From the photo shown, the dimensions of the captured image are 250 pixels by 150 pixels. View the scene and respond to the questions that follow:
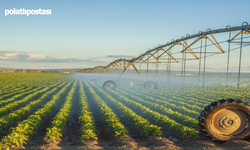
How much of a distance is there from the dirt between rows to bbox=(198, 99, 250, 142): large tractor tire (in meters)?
0.27

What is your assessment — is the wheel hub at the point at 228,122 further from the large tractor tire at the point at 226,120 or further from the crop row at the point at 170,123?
the crop row at the point at 170,123

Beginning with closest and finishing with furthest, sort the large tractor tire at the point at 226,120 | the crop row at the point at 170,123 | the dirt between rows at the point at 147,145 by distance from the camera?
the large tractor tire at the point at 226,120 → the dirt between rows at the point at 147,145 → the crop row at the point at 170,123

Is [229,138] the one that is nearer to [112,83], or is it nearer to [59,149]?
[59,149]

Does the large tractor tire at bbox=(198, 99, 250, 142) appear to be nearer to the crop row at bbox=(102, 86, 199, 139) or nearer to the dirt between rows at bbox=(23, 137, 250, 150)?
the dirt between rows at bbox=(23, 137, 250, 150)

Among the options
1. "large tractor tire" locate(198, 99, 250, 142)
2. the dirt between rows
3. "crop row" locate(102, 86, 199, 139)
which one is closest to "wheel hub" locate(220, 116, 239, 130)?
"large tractor tire" locate(198, 99, 250, 142)

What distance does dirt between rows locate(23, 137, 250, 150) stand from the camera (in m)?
7.21

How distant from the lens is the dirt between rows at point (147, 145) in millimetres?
7211

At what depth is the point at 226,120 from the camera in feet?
24.0

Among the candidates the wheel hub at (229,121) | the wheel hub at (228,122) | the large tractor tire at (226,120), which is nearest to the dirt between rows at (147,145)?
the large tractor tire at (226,120)

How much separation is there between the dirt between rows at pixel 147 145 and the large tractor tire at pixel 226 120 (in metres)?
0.27

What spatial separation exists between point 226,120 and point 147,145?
2854mm

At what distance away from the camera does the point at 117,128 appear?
908cm

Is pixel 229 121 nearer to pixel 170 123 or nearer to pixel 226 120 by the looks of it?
pixel 226 120

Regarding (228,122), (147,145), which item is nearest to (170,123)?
(147,145)
